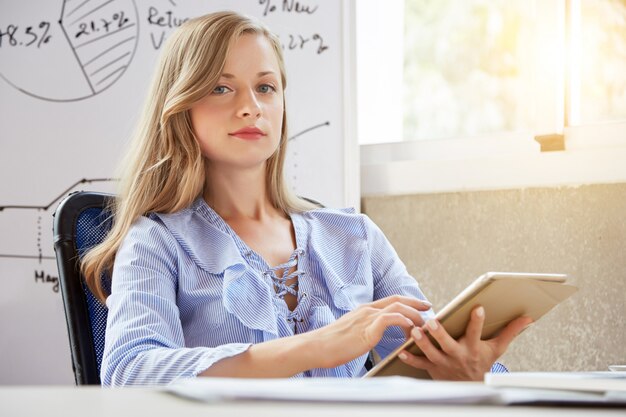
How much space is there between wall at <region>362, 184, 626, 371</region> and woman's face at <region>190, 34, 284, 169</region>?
622mm

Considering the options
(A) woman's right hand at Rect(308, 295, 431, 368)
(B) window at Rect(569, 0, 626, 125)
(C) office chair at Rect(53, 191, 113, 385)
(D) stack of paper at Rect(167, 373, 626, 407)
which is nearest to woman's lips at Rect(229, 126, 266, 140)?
(C) office chair at Rect(53, 191, 113, 385)

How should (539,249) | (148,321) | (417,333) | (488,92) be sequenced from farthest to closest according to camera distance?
(488,92), (539,249), (148,321), (417,333)

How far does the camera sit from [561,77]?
6.23 feet

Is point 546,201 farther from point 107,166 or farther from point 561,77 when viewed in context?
point 107,166

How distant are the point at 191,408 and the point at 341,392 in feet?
0.26

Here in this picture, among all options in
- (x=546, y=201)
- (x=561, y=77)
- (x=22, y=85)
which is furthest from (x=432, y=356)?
(x=22, y=85)

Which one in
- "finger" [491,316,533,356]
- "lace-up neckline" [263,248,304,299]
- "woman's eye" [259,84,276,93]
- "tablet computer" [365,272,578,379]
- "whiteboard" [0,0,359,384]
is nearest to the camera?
"tablet computer" [365,272,578,379]

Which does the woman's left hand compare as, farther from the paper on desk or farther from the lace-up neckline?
the paper on desk

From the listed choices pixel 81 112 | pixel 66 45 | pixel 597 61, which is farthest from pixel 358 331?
pixel 66 45

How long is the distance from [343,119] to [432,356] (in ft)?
3.28

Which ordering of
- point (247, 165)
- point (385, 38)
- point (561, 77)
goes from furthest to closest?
point (385, 38), point (561, 77), point (247, 165)

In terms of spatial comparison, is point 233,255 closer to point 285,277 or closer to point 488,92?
point 285,277

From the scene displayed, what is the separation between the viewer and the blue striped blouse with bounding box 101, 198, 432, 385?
1.21 meters

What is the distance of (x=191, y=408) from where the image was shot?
1.42 ft
